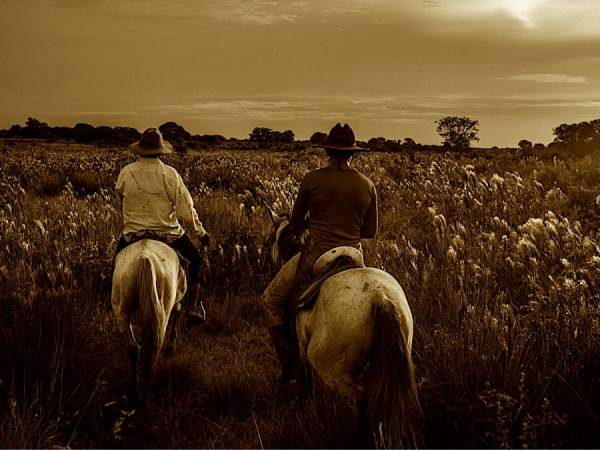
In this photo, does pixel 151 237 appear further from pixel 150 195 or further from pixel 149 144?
pixel 149 144

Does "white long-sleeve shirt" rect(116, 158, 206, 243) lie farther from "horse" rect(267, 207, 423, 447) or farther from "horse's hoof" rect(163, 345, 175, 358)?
"horse" rect(267, 207, 423, 447)

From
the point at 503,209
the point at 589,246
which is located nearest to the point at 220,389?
the point at 589,246

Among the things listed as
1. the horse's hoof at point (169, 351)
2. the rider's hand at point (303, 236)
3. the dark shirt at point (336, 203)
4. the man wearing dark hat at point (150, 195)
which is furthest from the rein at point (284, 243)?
the horse's hoof at point (169, 351)

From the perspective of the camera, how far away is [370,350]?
3.65 meters

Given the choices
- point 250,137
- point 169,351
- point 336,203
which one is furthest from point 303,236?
point 250,137

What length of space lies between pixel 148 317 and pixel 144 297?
0.16 metres

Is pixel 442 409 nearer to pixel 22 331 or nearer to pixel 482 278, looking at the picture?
pixel 482 278

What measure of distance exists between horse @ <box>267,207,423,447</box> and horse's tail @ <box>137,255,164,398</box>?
4.84 feet

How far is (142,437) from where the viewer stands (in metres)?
4.50

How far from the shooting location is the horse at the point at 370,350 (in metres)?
3.49

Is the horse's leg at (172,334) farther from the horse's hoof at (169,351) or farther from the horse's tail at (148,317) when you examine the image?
the horse's tail at (148,317)


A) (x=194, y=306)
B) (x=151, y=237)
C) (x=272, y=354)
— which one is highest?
(x=151, y=237)

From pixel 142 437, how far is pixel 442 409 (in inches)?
86.8

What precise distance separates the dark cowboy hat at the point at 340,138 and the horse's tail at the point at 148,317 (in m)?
1.73
